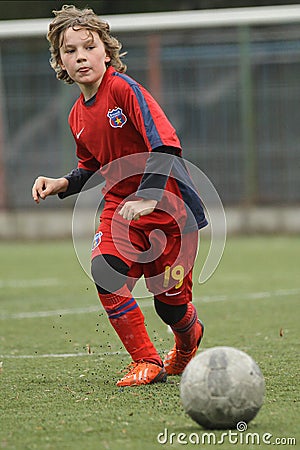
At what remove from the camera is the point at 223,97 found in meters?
16.0

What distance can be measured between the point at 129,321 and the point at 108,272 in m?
0.26

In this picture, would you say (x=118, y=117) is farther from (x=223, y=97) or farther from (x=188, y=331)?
(x=223, y=97)

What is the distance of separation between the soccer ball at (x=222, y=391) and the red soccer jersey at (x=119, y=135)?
1.23 m

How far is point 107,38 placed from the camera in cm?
496

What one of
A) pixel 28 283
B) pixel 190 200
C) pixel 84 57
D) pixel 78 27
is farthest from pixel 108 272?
pixel 28 283

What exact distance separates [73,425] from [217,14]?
717 cm

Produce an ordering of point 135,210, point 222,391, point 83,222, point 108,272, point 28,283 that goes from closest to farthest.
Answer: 1. point 222,391
2. point 135,210
3. point 108,272
4. point 28,283
5. point 83,222

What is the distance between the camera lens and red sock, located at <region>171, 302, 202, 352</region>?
500 centimetres

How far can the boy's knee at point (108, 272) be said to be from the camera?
4680 millimetres

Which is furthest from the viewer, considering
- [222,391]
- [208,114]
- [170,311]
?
[208,114]

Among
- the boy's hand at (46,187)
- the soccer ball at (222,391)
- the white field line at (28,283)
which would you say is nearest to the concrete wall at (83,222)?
the white field line at (28,283)

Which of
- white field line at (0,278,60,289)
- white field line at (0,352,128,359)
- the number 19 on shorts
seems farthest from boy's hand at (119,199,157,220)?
white field line at (0,278,60,289)

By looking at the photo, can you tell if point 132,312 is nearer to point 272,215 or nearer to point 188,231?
point 188,231

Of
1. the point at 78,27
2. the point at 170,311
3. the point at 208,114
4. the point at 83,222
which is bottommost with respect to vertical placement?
the point at 83,222
